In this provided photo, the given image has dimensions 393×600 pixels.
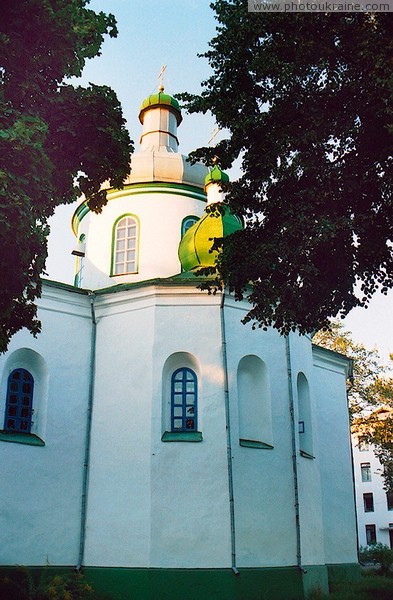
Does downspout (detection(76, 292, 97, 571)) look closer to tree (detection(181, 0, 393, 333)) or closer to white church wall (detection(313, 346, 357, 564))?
tree (detection(181, 0, 393, 333))

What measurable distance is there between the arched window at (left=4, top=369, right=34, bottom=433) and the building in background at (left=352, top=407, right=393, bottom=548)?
35.3m

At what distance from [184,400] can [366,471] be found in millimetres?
37666

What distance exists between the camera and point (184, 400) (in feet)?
47.2

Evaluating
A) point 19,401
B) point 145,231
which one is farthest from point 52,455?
point 145,231

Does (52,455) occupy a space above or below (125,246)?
below

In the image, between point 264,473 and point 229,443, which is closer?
point 229,443

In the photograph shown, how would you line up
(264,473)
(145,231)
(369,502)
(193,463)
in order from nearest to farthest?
1. (193,463)
2. (264,473)
3. (145,231)
4. (369,502)

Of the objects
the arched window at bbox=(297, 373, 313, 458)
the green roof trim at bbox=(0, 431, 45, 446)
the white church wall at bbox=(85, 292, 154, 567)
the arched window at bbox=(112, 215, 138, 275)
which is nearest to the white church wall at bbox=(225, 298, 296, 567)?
the arched window at bbox=(297, 373, 313, 458)

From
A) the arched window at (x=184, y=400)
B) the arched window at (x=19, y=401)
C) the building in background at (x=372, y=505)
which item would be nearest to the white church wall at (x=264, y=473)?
the arched window at (x=184, y=400)

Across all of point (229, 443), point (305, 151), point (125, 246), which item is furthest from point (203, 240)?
point (305, 151)

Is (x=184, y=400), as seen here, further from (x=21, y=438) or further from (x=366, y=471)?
(x=366, y=471)

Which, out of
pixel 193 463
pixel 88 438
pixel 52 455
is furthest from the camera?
pixel 88 438

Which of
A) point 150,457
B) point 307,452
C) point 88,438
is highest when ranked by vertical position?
point 88,438

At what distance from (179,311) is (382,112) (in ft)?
24.7
